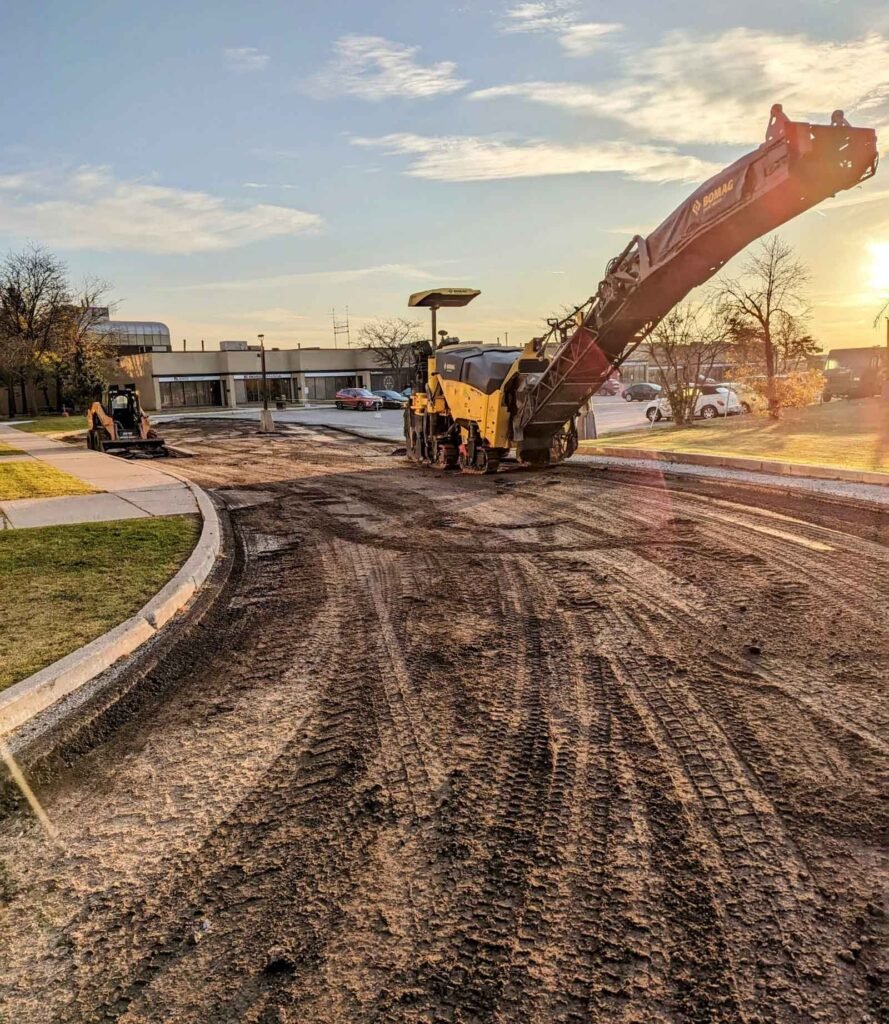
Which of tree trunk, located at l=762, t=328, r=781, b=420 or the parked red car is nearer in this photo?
tree trunk, located at l=762, t=328, r=781, b=420

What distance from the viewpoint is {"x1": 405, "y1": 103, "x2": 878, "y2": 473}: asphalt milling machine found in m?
8.87

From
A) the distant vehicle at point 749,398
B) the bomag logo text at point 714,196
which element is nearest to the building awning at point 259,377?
the distant vehicle at point 749,398

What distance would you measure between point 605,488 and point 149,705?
9639 mm

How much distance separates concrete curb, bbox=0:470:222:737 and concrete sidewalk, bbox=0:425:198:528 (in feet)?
13.3

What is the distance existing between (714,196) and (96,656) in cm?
997

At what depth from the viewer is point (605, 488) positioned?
1269cm

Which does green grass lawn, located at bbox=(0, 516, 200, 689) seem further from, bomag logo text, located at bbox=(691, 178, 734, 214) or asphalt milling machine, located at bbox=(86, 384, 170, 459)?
asphalt milling machine, located at bbox=(86, 384, 170, 459)

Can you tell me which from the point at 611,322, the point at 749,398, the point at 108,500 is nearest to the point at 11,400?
the point at 108,500

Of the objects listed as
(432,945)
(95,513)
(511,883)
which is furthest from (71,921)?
(95,513)

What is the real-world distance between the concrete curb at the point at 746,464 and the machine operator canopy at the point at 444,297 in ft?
17.0

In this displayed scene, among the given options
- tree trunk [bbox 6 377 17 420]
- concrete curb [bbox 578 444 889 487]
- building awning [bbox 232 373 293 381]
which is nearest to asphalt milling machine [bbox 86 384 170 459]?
concrete curb [bbox 578 444 889 487]

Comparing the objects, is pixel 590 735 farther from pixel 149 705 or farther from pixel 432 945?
pixel 149 705

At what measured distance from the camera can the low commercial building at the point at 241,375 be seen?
63.2 m

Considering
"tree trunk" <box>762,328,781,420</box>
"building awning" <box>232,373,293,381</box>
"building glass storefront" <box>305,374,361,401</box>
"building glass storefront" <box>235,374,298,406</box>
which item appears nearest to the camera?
"tree trunk" <box>762,328,781,420</box>
